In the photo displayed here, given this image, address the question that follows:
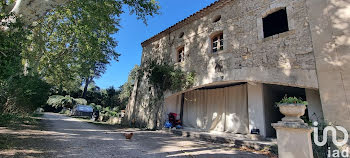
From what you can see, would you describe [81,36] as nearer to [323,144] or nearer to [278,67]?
[278,67]

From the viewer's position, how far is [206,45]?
344 inches

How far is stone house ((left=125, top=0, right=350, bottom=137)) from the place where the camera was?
513 centimetres

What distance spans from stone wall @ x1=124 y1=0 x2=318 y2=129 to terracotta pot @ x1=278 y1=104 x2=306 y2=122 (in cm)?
305

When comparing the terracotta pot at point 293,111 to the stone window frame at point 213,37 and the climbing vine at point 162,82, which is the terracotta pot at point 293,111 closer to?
the stone window frame at point 213,37

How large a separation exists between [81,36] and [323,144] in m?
11.2

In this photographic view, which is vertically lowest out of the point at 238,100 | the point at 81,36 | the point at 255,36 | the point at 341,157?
the point at 341,157

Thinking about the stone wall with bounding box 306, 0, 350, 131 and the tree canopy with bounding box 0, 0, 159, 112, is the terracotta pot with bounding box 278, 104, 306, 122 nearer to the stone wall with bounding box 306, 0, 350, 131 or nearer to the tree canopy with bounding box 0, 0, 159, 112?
the stone wall with bounding box 306, 0, 350, 131

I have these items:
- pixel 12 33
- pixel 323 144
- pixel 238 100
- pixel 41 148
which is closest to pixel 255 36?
pixel 238 100

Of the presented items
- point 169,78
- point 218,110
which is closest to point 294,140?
point 218,110

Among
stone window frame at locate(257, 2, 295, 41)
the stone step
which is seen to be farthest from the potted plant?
stone window frame at locate(257, 2, 295, 41)

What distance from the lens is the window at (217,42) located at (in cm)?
843

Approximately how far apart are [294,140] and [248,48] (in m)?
4.82

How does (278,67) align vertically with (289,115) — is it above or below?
above

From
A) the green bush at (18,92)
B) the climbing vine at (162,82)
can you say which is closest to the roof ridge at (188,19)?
the climbing vine at (162,82)
